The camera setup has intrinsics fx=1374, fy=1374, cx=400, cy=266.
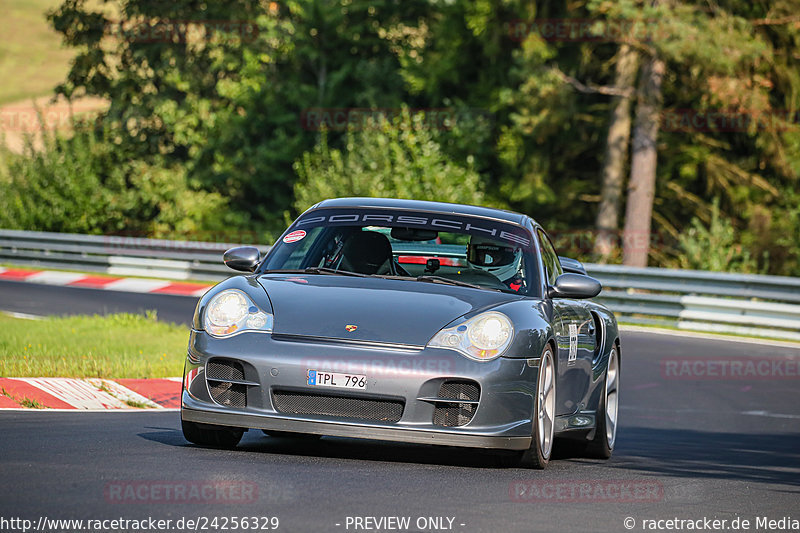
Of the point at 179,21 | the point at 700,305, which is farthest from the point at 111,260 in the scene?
the point at 179,21

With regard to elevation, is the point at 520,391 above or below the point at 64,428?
above

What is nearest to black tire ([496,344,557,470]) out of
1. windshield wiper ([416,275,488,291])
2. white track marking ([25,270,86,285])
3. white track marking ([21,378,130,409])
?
windshield wiper ([416,275,488,291])

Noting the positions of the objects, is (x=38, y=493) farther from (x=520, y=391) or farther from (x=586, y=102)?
(x=586, y=102)

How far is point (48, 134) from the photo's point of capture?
118 feet

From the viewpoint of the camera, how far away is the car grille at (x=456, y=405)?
23.5 ft

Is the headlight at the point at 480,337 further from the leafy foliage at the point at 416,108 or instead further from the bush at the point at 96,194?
the bush at the point at 96,194

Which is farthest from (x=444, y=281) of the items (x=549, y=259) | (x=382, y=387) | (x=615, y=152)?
(x=615, y=152)

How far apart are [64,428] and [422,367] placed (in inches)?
96.9

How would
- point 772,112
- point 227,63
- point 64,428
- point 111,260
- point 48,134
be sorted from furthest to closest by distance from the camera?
point 227,63, point 48,134, point 772,112, point 111,260, point 64,428

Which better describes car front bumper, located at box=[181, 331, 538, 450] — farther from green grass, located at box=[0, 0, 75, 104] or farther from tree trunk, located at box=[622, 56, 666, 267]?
green grass, located at box=[0, 0, 75, 104]

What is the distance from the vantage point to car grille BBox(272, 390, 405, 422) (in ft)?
23.4

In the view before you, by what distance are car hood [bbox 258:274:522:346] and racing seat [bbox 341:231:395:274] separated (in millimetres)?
Result: 532

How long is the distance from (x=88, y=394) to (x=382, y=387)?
151 inches

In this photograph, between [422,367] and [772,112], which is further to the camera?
[772,112]
